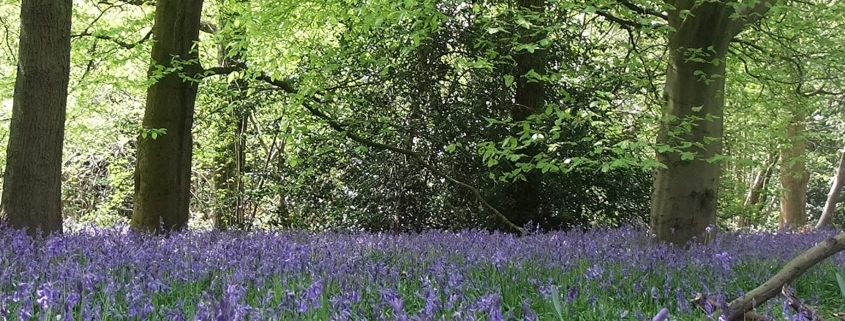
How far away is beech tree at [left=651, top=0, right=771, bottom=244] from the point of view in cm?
638

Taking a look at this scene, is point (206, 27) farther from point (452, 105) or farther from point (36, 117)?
point (36, 117)

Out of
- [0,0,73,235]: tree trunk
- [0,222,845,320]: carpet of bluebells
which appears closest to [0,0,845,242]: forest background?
[0,222,845,320]: carpet of bluebells

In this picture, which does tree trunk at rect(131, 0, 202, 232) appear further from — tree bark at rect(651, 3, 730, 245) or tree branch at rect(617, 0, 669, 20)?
tree bark at rect(651, 3, 730, 245)

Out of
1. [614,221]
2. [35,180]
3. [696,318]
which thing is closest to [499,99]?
[614,221]

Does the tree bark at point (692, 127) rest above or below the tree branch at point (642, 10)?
below

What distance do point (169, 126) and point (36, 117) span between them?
7.00ft

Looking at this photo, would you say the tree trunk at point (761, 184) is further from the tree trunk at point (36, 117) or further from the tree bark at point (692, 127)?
the tree trunk at point (36, 117)

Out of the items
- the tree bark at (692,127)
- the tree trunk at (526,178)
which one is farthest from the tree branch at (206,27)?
the tree bark at (692,127)

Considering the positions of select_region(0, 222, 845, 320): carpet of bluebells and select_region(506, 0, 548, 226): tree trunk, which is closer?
select_region(0, 222, 845, 320): carpet of bluebells

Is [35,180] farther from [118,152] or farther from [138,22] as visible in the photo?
[118,152]

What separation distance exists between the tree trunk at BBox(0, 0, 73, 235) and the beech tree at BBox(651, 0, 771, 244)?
557 cm

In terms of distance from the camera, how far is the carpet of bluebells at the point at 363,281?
247 cm

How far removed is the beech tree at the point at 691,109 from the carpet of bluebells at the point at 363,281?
1.04 m

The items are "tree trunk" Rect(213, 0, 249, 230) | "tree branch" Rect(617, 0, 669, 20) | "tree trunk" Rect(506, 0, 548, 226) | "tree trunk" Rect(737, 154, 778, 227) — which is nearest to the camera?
"tree branch" Rect(617, 0, 669, 20)
